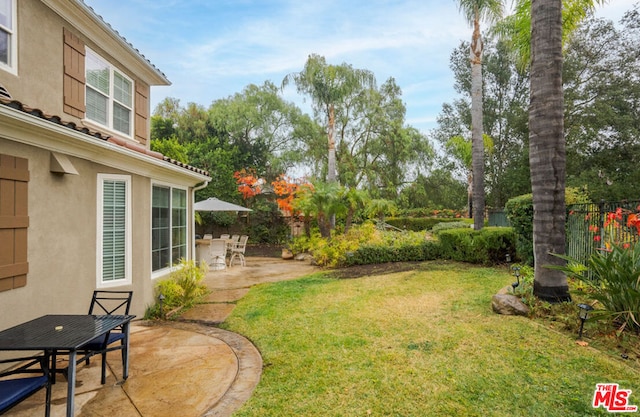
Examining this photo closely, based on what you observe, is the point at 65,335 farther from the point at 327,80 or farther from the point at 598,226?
the point at 327,80

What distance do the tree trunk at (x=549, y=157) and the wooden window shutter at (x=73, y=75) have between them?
7.73 meters

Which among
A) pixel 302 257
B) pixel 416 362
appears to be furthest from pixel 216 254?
pixel 416 362

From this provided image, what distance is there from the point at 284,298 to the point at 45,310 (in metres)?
4.07

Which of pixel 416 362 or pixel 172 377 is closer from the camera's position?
pixel 172 377

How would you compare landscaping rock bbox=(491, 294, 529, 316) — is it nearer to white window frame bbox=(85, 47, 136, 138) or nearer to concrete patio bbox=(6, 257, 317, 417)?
concrete patio bbox=(6, 257, 317, 417)

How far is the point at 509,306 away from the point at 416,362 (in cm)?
245

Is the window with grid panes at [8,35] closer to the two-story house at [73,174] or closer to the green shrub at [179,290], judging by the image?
the two-story house at [73,174]

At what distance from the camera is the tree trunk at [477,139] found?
11953mm

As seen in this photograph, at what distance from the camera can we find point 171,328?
5.69 meters

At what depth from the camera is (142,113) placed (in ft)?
26.1

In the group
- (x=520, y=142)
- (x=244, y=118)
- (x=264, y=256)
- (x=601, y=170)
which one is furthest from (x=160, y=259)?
(x=520, y=142)

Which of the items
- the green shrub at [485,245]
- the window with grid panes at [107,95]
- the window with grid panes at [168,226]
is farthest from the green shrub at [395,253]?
the window with grid panes at [107,95]

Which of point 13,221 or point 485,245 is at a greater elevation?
point 13,221

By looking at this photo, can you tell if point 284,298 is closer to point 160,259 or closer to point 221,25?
point 160,259
